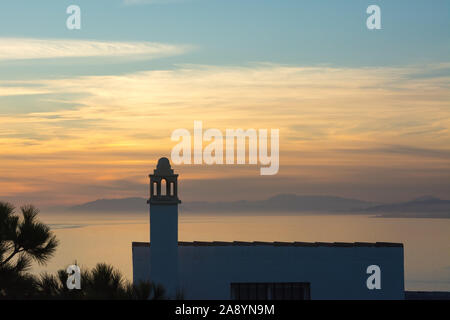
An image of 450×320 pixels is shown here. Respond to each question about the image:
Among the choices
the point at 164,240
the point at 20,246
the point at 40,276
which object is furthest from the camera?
the point at 164,240

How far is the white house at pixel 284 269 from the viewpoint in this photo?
59.4 feet

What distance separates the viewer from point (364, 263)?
1823cm

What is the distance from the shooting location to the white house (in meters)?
18.1

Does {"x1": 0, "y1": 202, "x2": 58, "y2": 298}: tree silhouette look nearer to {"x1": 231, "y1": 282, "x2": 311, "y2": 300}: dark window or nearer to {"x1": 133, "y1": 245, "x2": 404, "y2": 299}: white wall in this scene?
{"x1": 133, "y1": 245, "x2": 404, "y2": 299}: white wall

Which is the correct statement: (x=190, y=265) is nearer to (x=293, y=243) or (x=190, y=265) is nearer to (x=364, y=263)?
(x=293, y=243)

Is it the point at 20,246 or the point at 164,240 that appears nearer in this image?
the point at 20,246

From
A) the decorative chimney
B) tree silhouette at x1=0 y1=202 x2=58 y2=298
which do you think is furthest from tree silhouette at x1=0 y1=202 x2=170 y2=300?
the decorative chimney

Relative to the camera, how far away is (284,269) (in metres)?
18.2

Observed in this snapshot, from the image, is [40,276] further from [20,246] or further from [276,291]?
[276,291]

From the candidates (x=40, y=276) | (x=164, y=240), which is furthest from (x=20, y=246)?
(x=164, y=240)

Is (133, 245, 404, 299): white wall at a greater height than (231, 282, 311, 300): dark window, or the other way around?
(133, 245, 404, 299): white wall
